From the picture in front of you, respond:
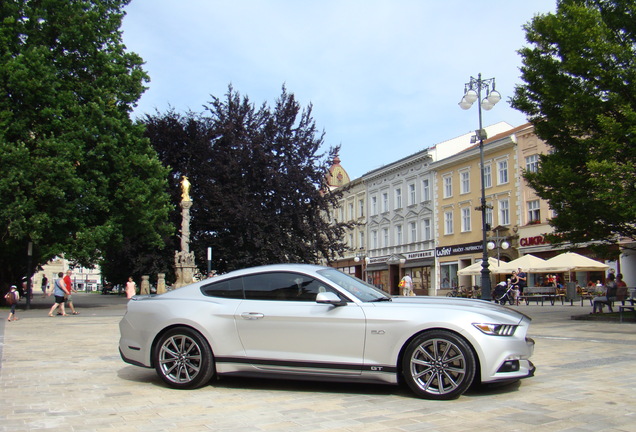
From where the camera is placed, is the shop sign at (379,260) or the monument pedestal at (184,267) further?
the shop sign at (379,260)

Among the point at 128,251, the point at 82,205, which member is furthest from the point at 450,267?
→ the point at 82,205

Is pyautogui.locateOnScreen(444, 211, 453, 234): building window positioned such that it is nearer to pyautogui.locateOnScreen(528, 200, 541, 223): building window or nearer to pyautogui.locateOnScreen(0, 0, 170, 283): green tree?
pyautogui.locateOnScreen(528, 200, 541, 223): building window

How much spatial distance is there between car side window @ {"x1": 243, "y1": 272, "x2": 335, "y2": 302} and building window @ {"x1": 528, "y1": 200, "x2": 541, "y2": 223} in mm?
37885

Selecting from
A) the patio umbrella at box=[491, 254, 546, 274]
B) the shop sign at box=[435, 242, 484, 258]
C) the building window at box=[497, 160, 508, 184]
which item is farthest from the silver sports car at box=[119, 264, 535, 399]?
the shop sign at box=[435, 242, 484, 258]

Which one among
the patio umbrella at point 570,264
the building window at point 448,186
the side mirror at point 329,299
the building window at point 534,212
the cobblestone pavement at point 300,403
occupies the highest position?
the building window at point 448,186

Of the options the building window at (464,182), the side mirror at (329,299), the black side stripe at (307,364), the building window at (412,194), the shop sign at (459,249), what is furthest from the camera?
the building window at (412,194)

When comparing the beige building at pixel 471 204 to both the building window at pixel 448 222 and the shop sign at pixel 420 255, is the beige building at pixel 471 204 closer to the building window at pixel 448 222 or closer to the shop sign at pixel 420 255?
the building window at pixel 448 222

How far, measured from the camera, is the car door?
652 centimetres

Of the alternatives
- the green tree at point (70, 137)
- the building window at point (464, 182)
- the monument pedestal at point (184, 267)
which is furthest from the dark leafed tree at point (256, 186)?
the building window at point (464, 182)

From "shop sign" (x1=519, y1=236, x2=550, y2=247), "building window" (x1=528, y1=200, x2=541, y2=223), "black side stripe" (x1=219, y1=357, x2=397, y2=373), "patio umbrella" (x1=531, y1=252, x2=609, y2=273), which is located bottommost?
"black side stripe" (x1=219, y1=357, x2=397, y2=373)

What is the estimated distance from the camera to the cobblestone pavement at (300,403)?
17.2 feet

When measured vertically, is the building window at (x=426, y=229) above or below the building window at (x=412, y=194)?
below

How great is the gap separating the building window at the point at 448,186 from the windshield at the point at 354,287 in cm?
4531

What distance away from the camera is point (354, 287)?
7.15m
